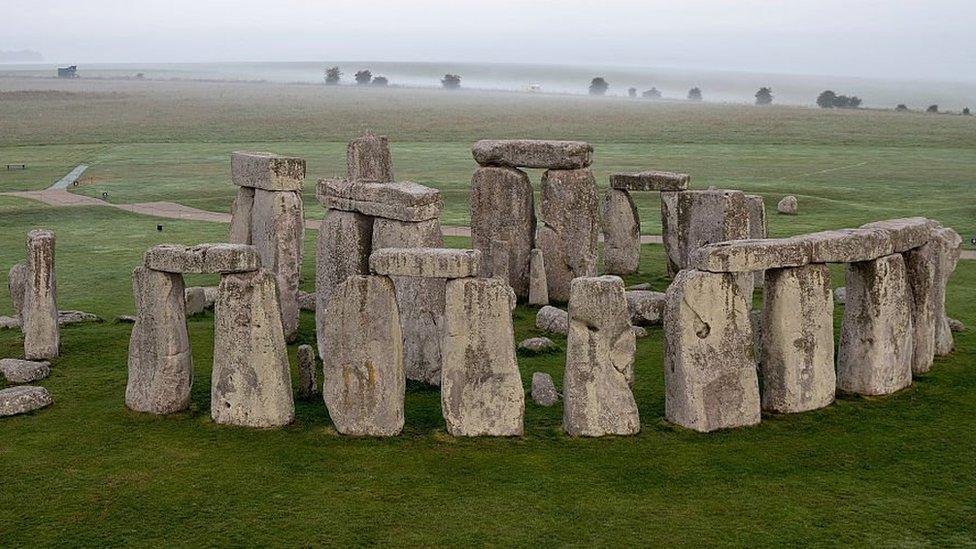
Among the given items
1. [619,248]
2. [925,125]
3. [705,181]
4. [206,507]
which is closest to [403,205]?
[206,507]

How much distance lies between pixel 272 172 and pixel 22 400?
5.17 meters

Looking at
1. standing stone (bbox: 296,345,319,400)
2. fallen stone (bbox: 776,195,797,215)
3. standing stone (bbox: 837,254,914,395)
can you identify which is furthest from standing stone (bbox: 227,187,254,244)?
fallen stone (bbox: 776,195,797,215)

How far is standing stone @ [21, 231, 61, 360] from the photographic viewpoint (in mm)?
16297

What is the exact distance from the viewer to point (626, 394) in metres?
13.0

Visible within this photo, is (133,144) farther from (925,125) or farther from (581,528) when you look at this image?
(581,528)

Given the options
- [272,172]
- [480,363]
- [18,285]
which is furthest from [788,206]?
[480,363]

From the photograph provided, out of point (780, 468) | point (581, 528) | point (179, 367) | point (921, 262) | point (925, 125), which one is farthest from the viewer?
point (925, 125)

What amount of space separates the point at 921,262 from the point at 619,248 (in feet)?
29.8

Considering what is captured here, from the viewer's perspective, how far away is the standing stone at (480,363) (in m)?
12.7

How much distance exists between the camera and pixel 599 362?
12.7m

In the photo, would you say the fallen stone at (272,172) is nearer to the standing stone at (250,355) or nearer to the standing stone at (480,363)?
the standing stone at (250,355)

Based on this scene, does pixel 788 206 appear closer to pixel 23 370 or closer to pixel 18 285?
pixel 18 285

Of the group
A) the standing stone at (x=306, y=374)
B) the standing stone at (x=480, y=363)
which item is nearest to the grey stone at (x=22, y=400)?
the standing stone at (x=306, y=374)

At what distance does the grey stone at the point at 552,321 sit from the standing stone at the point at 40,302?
716 cm
